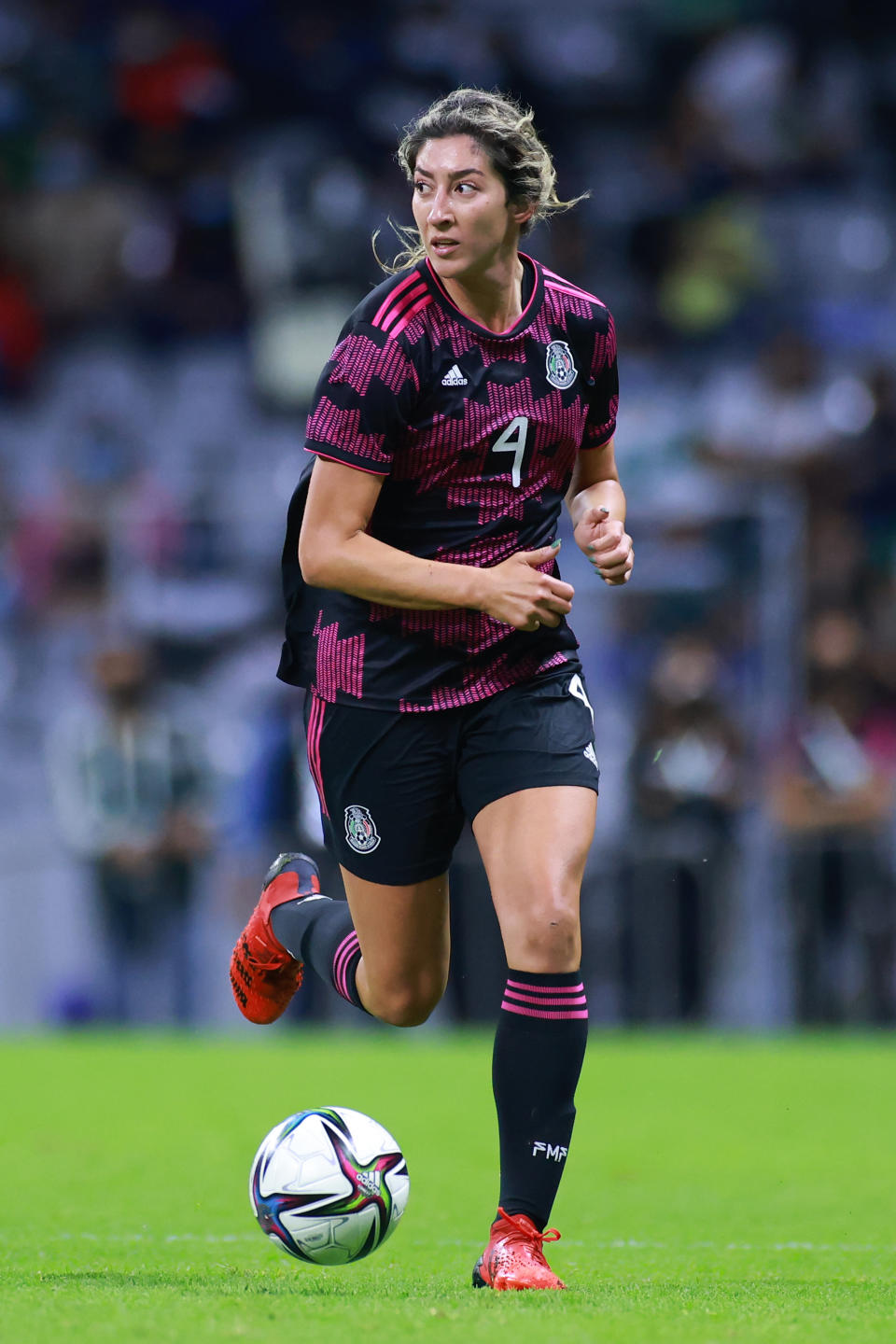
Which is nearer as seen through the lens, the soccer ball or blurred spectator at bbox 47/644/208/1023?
the soccer ball

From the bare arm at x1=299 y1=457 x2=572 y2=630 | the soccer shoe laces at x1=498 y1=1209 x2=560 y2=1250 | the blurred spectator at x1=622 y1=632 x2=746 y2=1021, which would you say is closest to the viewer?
the soccer shoe laces at x1=498 y1=1209 x2=560 y2=1250

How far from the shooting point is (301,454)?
45.9 feet

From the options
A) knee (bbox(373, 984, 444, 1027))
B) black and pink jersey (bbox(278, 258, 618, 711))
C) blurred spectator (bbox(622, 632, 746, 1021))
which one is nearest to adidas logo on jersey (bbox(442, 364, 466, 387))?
black and pink jersey (bbox(278, 258, 618, 711))

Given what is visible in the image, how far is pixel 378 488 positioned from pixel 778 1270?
2131 millimetres

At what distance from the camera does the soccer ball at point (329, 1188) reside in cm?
453

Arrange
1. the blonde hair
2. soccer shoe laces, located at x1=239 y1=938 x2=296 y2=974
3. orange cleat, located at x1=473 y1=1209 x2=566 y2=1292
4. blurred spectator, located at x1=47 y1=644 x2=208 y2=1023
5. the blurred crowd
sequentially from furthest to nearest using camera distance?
blurred spectator, located at x1=47 y1=644 x2=208 y2=1023, the blurred crowd, soccer shoe laces, located at x1=239 y1=938 x2=296 y2=974, the blonde hair, orange cleat, located at x1=473 y1=1209 x2=566 y2=1292

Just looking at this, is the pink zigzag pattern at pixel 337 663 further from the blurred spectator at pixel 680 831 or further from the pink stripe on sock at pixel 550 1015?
the blurred spectator at pixel 680 831

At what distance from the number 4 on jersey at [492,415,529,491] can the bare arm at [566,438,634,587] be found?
22 cm

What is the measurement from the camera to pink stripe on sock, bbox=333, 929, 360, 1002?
5.45m

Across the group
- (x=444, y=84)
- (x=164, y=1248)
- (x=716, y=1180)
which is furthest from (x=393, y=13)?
(x=164, y=1248)

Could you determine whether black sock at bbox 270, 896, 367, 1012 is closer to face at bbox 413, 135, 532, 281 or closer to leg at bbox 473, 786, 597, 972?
leg at bbox 473, 786, 597, 972

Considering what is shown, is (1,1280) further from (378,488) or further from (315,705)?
(378,488)

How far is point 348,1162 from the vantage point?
4625mm

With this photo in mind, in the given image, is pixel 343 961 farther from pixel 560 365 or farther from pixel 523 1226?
pixel 560 365
